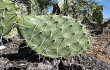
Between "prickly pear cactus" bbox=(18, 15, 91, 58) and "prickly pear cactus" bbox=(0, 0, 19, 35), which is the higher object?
"prickly pear cactus" bbox=(0, 0, 19, 35)

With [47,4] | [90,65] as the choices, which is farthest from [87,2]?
[90,65]

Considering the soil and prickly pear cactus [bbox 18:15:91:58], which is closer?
prickly pear cactus [bbox 18:15:91:58]

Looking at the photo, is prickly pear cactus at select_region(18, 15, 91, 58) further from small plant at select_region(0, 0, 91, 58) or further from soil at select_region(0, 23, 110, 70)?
soil at select_region(0, 23, 110, 70)

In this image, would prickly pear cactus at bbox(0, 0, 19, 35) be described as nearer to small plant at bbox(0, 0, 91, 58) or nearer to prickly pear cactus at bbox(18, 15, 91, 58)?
small plant at bbox(0, 0, 91, 58)

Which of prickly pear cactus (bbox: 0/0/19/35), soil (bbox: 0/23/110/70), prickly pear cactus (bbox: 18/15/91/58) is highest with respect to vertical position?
prickly pear cactus (bbox: 0/0/19/35)

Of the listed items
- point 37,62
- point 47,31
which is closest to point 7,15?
point 47,31

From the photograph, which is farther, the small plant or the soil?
the soil

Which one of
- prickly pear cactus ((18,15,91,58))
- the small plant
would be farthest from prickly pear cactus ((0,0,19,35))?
prickly pear cactus ((18,15,91,58))

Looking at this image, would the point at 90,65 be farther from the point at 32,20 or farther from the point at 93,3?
the point at 93,3

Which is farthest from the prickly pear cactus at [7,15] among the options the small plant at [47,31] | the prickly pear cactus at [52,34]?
the prickly pear cactus at [52,34]
